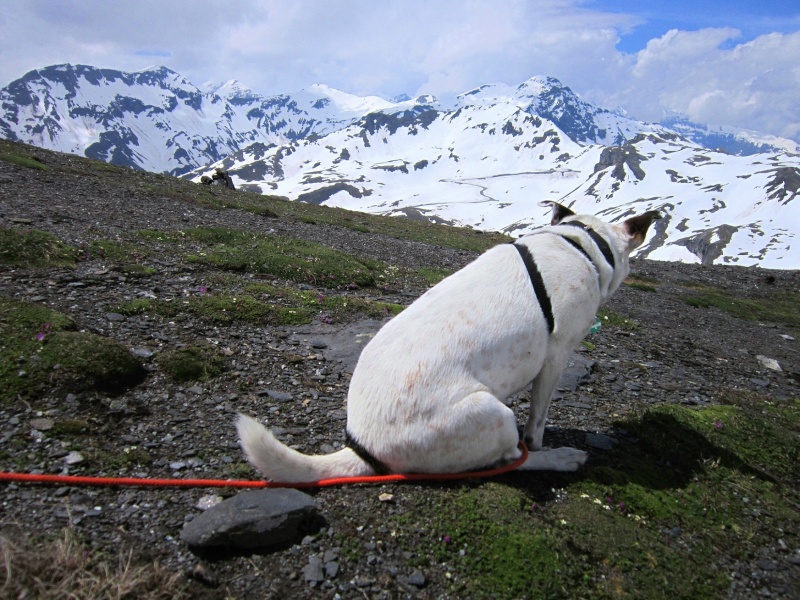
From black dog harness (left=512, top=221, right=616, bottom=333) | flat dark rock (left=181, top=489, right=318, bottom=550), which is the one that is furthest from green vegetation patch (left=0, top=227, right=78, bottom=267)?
black dog harness (left=512, top=221, right=616, bottom=333)

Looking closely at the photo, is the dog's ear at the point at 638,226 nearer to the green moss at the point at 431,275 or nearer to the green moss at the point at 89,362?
the green moss at the point at 89,362

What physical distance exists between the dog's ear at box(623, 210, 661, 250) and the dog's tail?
201 inches

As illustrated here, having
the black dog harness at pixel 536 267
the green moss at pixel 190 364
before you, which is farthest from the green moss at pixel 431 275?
the black dog harness at pixel 536 267

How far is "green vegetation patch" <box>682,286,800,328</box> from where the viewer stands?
2261 cm

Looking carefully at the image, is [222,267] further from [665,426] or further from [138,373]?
[665,426]

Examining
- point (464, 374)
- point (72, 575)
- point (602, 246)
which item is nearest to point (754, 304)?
point (602, 246)

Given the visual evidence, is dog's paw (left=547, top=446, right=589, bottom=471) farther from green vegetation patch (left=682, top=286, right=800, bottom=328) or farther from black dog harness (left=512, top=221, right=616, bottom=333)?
green vegetation patch (left=682, top=286, right=800, bottom=328)

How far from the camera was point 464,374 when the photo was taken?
5.16 meters

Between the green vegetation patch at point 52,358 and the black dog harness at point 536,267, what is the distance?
19.0 feet

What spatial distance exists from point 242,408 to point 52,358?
8.36 ft

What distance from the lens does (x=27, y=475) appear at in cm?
447

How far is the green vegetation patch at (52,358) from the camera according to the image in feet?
19.5

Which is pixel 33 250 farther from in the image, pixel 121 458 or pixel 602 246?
pixel 602 246

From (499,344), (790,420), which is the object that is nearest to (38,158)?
(499,344)
